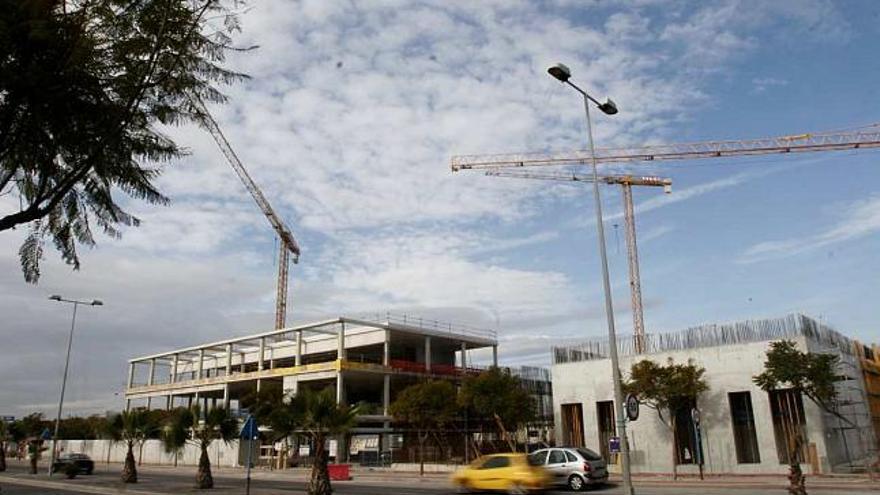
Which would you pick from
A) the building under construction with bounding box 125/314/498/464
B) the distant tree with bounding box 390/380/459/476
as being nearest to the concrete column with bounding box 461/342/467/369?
the building under construction with bounding box 125/314/498/464

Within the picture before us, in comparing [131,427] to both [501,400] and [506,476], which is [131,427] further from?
[506,476]

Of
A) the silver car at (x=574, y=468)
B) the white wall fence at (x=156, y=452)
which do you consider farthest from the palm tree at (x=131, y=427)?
the silver car at (x=574, y=468)

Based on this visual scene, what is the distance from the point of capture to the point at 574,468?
79.4ft

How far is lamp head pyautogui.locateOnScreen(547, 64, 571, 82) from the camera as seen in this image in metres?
16.0

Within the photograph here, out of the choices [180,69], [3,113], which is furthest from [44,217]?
[180,69]

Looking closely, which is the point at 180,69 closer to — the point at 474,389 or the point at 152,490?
the point at 152,490

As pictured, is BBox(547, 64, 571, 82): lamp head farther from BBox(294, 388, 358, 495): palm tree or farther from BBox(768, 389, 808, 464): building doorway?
BBox(768, 389, 808, 464): building doorway

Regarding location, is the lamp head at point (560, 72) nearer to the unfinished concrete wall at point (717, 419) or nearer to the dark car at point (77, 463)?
the unfinished concrete wall at point (717, 419)

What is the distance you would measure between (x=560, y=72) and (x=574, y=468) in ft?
48.7

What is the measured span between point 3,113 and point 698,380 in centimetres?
3040

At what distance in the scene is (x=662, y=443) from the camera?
3400 centimetres

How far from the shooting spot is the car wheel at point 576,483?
24.0 metres

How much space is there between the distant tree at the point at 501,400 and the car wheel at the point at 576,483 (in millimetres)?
15835

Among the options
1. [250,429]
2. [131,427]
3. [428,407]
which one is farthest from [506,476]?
[428,407]
